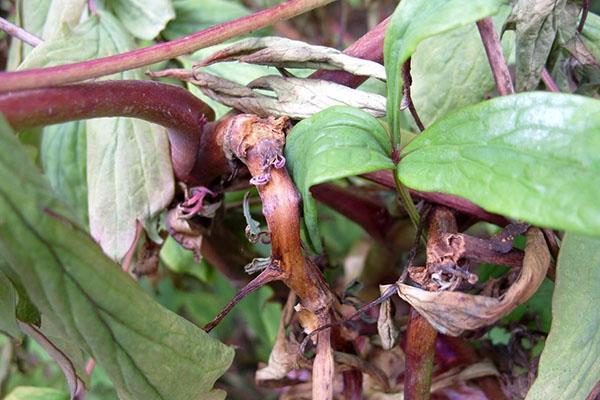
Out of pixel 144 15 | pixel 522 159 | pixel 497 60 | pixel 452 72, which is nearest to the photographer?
pixel 522 159

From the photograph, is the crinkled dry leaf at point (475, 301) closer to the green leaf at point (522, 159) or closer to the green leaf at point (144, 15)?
the green leaf at point (522, 159)

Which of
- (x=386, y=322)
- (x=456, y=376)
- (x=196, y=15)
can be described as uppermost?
(x=196, y=15)

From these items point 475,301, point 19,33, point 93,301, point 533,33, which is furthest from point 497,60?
point 19,33

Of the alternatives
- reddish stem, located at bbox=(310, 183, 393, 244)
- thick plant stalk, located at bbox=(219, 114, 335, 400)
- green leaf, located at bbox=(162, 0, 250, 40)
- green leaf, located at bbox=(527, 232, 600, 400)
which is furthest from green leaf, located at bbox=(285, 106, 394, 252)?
green leaf, located at bbox=(162, 0, 250, 40)

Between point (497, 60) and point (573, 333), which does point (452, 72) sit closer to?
point (497, 60)

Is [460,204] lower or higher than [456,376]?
higher
